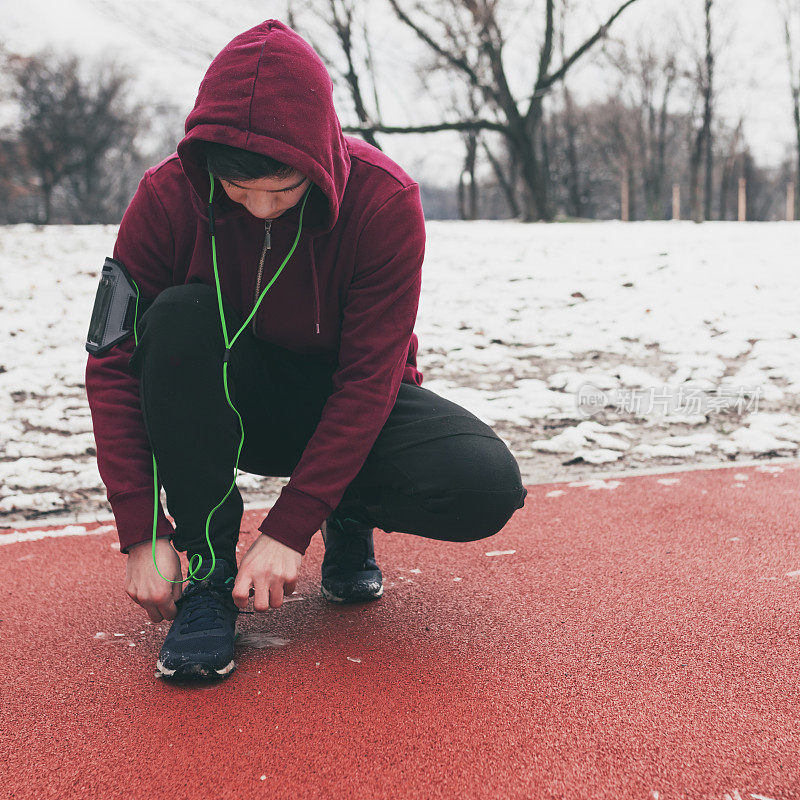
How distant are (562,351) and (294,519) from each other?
13.9 ft

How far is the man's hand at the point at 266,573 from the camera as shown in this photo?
4.90 feet

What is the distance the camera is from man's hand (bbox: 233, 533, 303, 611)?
149 centimetres

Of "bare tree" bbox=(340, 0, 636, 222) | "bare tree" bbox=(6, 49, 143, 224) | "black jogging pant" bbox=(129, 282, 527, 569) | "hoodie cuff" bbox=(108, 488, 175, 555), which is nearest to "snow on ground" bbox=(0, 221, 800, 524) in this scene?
"black jogging pant" bbox=(129, 282, 527, 569)

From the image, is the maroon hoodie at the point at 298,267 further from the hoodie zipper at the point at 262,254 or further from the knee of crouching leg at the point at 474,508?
the knee of crouching leg at the point at 474,508

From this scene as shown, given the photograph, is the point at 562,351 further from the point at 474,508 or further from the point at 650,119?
the point at 650,119

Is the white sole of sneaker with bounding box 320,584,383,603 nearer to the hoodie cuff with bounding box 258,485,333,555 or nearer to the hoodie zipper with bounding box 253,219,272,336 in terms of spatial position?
the hoodie cuff with bounding box 258,485,333,555

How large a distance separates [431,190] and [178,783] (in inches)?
1884

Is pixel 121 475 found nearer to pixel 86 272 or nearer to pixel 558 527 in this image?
pixel 558 527

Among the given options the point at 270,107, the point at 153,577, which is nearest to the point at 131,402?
the point at 153,577

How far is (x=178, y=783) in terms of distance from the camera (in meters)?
1.30

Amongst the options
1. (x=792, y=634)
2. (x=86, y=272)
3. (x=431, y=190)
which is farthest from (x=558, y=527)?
(x=431, y=190)

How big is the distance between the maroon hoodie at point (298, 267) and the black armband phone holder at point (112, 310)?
24 millimetres

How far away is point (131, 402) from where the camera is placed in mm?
1667

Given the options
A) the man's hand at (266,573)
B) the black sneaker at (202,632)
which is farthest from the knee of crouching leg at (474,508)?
the black sneaker at (202,632)
